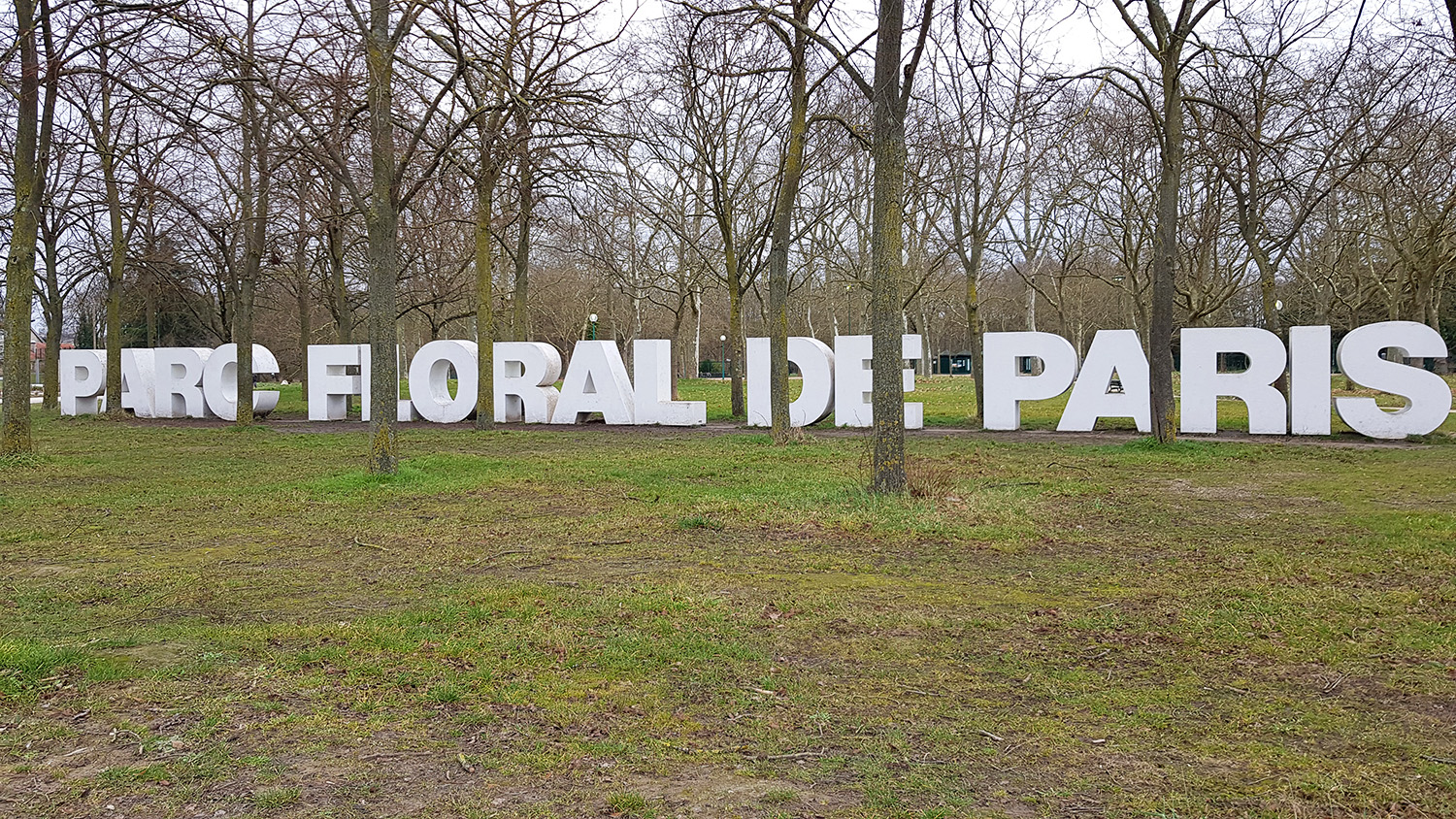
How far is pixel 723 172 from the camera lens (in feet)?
77.0

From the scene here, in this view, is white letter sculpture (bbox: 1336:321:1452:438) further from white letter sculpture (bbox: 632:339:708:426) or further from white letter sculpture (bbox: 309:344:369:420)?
white letter sculpture (bbox: 309:344:369:420)

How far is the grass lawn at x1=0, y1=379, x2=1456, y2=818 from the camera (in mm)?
3660

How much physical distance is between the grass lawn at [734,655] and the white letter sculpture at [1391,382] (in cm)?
723

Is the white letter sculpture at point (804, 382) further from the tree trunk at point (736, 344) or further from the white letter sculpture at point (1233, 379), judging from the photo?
the white letter sculpture at point (1233, 379)

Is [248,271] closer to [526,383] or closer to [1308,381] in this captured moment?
[526,383]

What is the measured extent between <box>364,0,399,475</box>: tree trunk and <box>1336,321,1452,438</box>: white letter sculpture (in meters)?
15.4

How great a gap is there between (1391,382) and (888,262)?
1228cm

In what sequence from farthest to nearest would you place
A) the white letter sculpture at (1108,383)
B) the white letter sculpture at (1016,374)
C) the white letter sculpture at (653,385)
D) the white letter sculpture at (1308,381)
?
the white letter sculpture at (653,385), the white letter sculpture at (1016,374), the white letter sculpture at (1108,383), the white letter sculpture at (1308,381)

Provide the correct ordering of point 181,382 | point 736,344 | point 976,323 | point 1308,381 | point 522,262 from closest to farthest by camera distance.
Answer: point 1308,381 < point 976,323 < point 522,262 < point 736,344 < point 181,382

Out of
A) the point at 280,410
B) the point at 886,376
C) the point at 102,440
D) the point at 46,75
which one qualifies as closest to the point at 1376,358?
the point at 886,376

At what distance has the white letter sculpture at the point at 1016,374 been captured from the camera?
20078 millimetres

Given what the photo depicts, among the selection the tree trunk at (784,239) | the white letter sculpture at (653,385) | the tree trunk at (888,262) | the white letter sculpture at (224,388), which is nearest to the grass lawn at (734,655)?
the tree trunk at (888,262)

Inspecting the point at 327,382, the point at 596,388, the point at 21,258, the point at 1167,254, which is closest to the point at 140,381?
the point at 327,382

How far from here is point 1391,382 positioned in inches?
703
